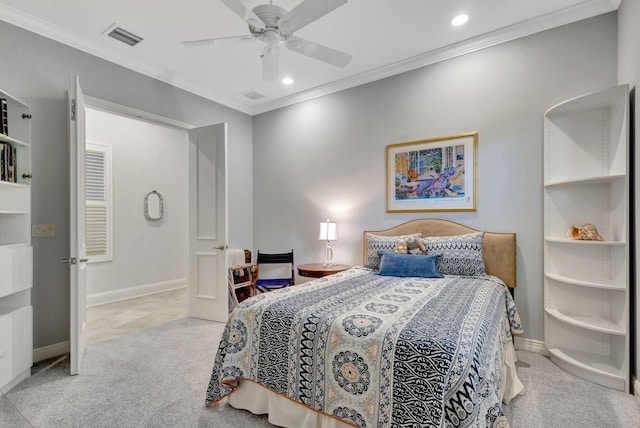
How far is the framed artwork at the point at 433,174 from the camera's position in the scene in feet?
10.6

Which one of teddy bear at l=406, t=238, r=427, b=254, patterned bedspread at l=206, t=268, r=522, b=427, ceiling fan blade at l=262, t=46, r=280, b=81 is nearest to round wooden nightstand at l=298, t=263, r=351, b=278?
teddy bear at l=406, t=238, r=427, b=254

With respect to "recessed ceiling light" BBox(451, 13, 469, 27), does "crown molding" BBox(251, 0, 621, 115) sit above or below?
below

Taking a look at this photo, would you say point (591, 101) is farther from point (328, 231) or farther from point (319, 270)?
point (319, 270)

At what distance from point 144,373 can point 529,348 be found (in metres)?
3.32

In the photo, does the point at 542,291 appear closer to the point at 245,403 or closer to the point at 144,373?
the point at 245,403

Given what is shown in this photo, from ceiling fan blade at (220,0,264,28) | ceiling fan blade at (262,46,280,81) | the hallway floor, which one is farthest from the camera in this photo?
the hallway floor

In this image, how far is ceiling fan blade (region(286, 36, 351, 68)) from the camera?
2.29 meters

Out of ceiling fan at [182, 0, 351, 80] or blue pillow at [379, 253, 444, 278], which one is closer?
ceiling fan at [182, 0, 351, 80]

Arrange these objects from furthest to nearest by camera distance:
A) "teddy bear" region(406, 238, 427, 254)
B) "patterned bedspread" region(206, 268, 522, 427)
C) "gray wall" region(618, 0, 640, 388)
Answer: "teddy bear" region(406, 238, 427, 254) < "gray wall" region(618, 0, 640, 388) < "patterned bedspread" region(206, 268, 522, 427)

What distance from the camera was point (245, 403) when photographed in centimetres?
197

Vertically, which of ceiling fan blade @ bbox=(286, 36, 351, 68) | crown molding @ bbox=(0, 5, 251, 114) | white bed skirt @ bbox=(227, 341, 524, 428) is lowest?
white bed skirt @ bbox=(227, 341, 524, 428)

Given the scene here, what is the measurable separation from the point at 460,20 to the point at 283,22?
5.83ft

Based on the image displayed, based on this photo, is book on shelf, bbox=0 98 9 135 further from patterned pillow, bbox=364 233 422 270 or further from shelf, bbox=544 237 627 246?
shelf, bbox=544 237 627 246

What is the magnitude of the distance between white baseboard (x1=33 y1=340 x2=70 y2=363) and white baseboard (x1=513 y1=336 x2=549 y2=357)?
418cm
